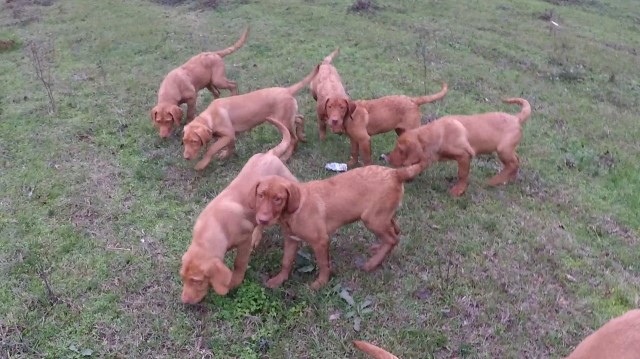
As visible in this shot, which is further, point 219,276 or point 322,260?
point 322,260

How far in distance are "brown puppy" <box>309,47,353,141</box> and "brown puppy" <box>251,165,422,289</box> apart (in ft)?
5.43

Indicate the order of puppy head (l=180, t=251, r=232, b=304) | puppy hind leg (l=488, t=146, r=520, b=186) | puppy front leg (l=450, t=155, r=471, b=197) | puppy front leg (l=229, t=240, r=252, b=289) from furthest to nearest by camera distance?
puppy hind leg (l=488, t=146, r=520, b=186) → puppy front leg (l=450, t=155, r=471, b=197) → puppy front leg (l=229, t=240, r=252, b=289) → puppy head (l=180, t=251, r=232, b=304)

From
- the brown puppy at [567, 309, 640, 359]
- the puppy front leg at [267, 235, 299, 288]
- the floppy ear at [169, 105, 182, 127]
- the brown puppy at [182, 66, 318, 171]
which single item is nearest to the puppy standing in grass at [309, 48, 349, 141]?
the brown puppy at [182, 66, 318, 171]

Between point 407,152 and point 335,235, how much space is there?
130 cm

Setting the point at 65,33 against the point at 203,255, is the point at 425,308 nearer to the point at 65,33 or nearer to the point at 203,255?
the point at 203,255

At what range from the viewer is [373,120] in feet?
22.8

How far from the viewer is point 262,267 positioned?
5.20 metres

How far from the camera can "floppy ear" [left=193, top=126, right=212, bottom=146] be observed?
6754mm

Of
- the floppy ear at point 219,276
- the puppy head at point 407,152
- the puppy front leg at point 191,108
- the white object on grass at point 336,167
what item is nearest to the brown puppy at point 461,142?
the puppy head at point 407,152

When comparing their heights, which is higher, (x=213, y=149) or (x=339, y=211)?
(x=339, y=211)

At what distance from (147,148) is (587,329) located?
5248mm

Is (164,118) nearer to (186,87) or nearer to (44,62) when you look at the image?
(186,87)

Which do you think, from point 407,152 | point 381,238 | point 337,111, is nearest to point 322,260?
point 381,238

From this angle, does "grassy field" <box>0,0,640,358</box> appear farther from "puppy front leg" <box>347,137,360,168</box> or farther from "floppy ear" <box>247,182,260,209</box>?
"floppy ear" <box>247,182,260,209</box>
